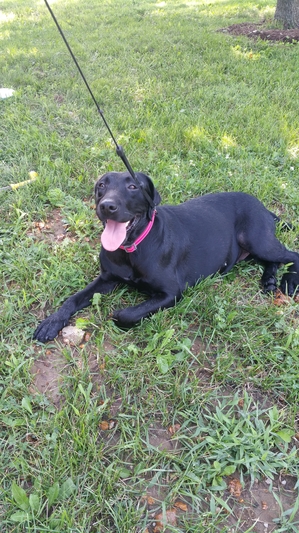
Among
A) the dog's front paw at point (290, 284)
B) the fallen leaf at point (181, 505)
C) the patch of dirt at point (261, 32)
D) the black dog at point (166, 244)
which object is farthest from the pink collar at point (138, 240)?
the patch of dirt at point (261, 32)

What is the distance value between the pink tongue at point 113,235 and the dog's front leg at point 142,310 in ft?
1.56

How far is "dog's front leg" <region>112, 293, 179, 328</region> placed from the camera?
2.78m

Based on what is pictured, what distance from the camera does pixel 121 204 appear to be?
2.60 m

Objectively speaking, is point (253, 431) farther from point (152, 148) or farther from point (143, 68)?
point (143, 68)

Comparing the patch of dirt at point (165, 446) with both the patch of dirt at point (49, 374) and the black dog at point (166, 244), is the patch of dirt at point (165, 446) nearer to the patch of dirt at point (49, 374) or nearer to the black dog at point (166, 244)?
the patch of dirt at point (49, 374)

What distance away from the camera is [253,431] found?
223 centimetres

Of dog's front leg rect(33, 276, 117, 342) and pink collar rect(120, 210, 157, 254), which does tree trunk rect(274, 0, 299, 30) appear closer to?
pink collar rect(120, 210, 157, 254)

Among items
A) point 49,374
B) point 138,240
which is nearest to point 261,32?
point 138,240

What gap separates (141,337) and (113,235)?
A: 0.75 m

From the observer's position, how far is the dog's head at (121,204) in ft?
8.46

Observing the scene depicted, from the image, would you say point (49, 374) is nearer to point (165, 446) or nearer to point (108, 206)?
point (165, 446)

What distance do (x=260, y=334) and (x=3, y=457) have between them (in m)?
1.84

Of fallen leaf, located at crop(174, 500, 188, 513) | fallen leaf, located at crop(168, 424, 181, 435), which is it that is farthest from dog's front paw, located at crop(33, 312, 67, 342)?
fallen leaf, located at crop(174, 500, 188, 513)

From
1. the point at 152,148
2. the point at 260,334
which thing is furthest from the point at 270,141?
the point at 260,334
